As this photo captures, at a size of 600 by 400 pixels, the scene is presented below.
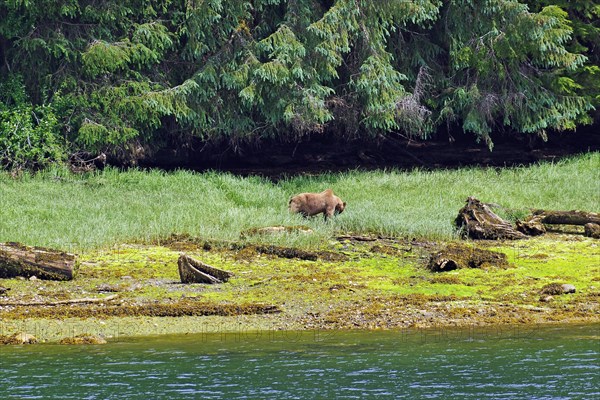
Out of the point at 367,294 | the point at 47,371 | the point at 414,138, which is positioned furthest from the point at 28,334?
the point at 414,138

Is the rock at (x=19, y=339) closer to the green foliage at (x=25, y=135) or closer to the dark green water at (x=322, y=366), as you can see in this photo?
the dark green water at (x=322, y=366)

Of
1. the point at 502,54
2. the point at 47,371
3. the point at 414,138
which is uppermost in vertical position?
the point at 502,54

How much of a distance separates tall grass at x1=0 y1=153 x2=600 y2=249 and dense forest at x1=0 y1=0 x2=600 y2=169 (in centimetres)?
134

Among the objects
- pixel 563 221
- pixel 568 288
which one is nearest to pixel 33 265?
pixel 568 288

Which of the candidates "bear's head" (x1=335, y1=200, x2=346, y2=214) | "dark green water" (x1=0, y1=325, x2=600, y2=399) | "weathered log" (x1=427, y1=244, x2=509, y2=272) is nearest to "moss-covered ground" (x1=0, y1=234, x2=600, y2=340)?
"weathered log" (x1=427, y1=244, x2=509, y2=272)

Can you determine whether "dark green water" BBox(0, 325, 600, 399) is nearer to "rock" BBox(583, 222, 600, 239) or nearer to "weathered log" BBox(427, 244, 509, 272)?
"weathered log" BBox(427, 244, 509, 272)

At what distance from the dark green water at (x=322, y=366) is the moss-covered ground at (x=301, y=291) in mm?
577

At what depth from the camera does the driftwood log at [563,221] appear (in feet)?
57.9

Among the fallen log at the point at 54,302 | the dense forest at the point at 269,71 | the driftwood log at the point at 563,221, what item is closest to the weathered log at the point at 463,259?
the driftwood log at the point at 563,221

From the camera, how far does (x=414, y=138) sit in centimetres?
2898

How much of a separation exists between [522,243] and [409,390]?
25.8ft

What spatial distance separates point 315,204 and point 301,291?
527cm

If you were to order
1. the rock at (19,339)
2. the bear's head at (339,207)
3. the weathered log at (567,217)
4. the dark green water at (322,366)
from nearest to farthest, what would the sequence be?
the dark green water at (322,366) < the rock at (19,339) < the weathered log at (567,217) < the bear's head at (339,207)

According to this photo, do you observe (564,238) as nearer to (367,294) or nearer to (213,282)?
(367,294)
